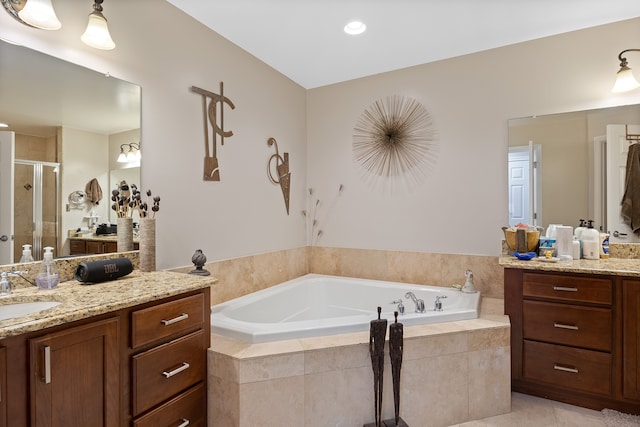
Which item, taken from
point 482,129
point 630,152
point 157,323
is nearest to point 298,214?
point 482,129

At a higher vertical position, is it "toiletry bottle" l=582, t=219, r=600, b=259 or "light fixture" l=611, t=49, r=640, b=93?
"light fixture" l=611, t=49, r=640, b=93

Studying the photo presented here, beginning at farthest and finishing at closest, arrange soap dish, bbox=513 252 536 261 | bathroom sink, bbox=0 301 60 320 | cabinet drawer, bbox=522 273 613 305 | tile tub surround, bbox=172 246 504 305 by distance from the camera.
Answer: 1. tile tub surround, bbox=172 246 504 305
2. soap dish, bbox=513 252 536 261
3. cabinet drawer, bbox=522 273 613 305
4. bathroom sink, bbox=0 301 60 320

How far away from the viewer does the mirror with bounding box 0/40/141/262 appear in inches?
58.2

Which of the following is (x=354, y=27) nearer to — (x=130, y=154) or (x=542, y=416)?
(x=130, y=154)

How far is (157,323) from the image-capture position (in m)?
1.42

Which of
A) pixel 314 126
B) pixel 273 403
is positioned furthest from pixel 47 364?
pixel 314 126

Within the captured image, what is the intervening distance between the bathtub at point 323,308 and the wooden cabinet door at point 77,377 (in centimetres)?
67

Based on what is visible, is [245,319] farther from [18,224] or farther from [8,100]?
[8,100]

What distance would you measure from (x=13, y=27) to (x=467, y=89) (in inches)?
116

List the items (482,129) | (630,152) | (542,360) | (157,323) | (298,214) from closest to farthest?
(157,323) → (542,360) → (630,152) → (482,129) → (298,214)

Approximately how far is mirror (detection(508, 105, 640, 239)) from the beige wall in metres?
0.09

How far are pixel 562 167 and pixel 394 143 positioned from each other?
51.9 inches

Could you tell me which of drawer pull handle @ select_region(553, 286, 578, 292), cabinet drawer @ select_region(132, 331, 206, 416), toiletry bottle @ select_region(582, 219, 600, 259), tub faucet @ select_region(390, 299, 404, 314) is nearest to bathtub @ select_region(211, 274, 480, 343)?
tub faucet @ select_region(390, 299, 404, 314)

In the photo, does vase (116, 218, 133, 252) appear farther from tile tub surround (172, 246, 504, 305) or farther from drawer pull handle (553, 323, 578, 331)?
drawer pull handle (553, 323, 578, 331)
